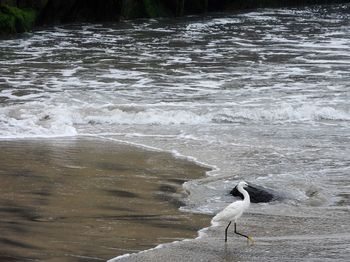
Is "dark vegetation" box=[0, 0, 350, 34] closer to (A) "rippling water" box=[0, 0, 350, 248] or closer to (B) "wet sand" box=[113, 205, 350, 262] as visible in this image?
(A) "rippling water" box=[0, 0, 350, 248]

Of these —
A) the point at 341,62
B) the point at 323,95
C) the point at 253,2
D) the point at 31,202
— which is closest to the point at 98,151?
the point at 31,202

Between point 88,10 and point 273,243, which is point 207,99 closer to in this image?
point 273,243

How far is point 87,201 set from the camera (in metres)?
7.79

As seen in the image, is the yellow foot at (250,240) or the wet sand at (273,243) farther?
the yellow foot at (250,240)

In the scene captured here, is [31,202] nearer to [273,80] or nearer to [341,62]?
[273,80]

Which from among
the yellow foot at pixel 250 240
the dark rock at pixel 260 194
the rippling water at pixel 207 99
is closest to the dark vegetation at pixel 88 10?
the rippling water at pixel 207 99

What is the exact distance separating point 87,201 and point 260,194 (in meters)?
1.73

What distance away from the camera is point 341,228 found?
23.2 feet

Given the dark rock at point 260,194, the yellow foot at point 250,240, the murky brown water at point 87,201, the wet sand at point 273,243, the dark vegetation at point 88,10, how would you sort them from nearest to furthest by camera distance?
1. the wet sand at point 273,243
2. the murky brown water at point 87,201
3. the yellow foot at point 250,240
4. the dark rock at point 260,194
5. the dark vegetation at point 88,10

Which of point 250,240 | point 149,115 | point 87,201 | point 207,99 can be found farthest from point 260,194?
point 207,99

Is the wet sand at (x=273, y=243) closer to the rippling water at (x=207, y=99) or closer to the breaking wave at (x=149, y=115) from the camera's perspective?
the rippling water at (x=207, y=99)

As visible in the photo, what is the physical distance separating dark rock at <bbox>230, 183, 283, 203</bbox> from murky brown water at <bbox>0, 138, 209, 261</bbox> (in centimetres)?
72

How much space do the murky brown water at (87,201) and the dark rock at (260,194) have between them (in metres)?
0.72

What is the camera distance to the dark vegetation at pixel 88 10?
87.9ft
